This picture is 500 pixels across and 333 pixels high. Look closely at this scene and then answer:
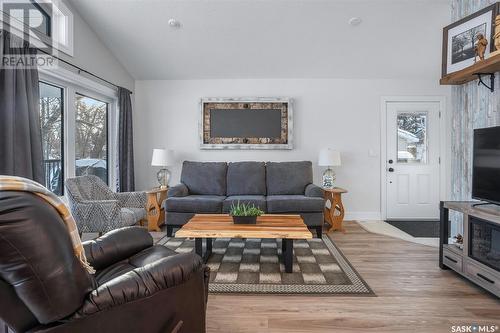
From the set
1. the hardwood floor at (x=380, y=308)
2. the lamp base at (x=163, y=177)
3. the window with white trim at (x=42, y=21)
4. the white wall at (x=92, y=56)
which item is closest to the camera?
the hardwood floor at (x=380, y=308)

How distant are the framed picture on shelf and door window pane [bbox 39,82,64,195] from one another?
4192 mm

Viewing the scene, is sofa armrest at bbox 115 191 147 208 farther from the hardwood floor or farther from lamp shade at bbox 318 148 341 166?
lamp shade at bbox 318 148 341 166

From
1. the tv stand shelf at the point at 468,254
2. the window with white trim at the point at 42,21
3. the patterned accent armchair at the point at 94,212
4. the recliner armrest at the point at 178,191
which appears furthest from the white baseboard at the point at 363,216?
the window with white trim at the point at 42,21

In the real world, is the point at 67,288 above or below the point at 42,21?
below

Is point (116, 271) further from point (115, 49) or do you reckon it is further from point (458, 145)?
point (115, 49)

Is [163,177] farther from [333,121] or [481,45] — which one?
[481,45]

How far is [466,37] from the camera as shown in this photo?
9.09 ft

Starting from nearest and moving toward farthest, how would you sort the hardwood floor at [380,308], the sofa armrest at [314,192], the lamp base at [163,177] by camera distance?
the hardwood floor at [380,308] → the sofa armrest at [314,192] → the lamp base at [163,177]

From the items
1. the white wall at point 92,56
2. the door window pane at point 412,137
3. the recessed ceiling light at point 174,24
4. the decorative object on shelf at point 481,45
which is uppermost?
the recessed ceiling light at point 174,24

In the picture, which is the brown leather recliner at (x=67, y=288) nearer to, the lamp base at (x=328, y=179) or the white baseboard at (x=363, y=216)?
the lamp base at (x=328, y=179)

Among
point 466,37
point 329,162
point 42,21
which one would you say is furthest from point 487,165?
point 42,21

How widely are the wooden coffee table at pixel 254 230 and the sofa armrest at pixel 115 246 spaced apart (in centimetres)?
63

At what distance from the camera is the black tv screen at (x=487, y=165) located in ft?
7.54

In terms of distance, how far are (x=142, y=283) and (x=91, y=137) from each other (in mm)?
3479
